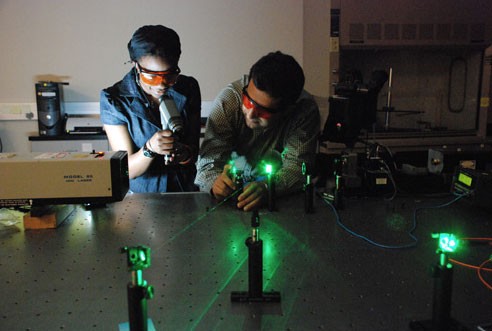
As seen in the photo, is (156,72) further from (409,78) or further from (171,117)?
(409,78)

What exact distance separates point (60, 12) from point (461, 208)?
3.43 m

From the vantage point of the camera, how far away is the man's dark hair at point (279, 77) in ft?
4.90

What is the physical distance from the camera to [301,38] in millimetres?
3717

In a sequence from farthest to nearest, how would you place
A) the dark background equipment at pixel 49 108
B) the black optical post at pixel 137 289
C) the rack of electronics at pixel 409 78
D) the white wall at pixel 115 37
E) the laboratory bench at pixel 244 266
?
the white wall at pixel 115 37 < the dark background equipment at pixel 49 108 < the rack of electronics at pixel 409 78 < the laboratory bench at pixel 244 266 < the black optical post at pixel 137 289

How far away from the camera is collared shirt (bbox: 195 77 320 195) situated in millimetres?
1734

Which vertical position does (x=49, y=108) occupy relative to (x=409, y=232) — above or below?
above

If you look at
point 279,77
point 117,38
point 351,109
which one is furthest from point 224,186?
point 117,38

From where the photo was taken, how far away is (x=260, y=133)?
5.95ft

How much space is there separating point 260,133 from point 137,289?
1216mm

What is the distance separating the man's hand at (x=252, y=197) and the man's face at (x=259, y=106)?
0.24m

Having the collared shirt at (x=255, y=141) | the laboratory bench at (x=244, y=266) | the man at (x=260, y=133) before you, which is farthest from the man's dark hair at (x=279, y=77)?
the laboratory bench at (x=244, y=266)

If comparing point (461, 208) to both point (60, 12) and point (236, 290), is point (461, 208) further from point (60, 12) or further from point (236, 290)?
point (60, 12)

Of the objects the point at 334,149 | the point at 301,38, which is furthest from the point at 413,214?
the point at 301,38

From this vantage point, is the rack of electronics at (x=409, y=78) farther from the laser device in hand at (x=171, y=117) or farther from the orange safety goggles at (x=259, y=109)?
the laser device in hand at (x=171, y=117)
